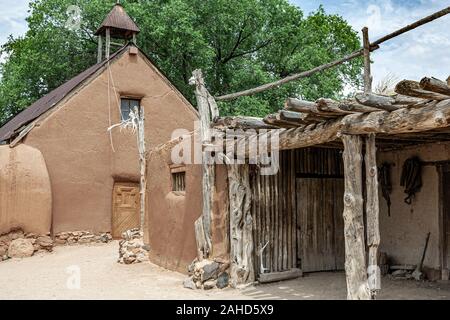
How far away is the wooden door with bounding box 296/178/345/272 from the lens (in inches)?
381

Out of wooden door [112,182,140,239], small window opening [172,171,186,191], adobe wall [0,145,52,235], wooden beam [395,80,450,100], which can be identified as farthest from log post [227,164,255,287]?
wooden door [112,182,140,239]

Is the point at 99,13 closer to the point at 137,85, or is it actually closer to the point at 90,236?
the point at 137,85

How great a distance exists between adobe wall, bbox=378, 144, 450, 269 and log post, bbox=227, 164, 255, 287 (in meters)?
2.94

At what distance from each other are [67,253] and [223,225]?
702 cm

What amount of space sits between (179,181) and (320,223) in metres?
3.01

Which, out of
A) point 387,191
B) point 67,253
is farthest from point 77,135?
point 387,191

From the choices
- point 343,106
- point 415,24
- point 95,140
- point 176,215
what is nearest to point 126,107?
point 95,140

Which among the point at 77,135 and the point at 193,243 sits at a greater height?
the point at 77,135

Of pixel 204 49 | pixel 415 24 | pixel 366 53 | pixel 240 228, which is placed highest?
pixel 204 49

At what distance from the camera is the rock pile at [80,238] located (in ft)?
50.7

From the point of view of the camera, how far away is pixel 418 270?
911cm

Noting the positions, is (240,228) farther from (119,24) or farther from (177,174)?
(119,24)

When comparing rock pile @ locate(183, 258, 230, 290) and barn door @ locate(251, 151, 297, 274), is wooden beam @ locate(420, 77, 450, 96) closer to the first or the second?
barn door @ locate(251, 151, 297, 274)

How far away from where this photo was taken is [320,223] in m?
9.93
